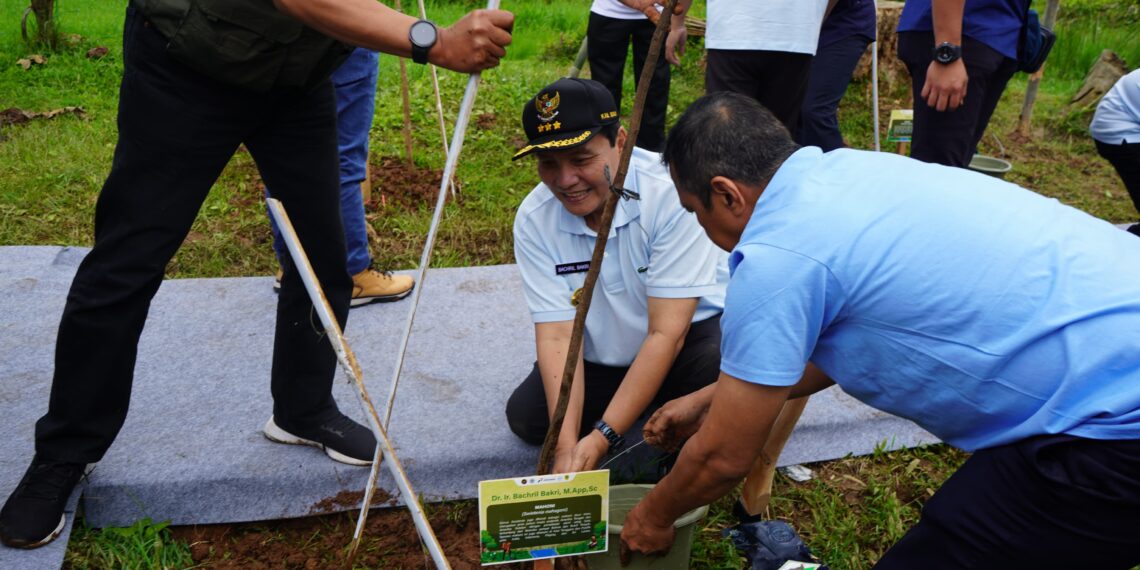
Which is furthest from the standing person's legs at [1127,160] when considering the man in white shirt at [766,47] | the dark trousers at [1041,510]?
the dark trousers at [1041,510]

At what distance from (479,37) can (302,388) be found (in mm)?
1208

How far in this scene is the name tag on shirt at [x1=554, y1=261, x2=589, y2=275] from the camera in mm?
2293

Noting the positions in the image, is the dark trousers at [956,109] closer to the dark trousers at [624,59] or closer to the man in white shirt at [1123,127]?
A: the man in white shirt at [1123,127]

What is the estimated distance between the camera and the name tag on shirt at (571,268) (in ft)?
7.52

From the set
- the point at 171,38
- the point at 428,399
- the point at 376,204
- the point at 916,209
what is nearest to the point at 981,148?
the point at 376,204

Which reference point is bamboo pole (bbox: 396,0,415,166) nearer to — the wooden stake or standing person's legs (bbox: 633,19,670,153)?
standing person's legs (bbox: 633,19,670,153)

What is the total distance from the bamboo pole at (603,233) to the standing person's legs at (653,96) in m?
2.82

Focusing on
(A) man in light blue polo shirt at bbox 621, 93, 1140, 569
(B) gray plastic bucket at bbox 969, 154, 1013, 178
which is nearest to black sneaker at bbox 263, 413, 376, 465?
(A) man in light blue polo shirt at bbox 621, 93, 1140, 569

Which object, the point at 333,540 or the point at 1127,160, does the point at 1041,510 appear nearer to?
the point at 333,540

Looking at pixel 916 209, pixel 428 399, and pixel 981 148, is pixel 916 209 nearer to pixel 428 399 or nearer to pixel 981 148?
pixel 428 399

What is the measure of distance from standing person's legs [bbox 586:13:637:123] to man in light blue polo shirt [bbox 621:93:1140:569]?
307cm

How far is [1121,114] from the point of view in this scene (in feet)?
10.8

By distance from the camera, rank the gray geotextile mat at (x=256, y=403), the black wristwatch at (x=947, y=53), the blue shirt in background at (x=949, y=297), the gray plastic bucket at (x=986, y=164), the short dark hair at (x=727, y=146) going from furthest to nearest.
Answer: the gray plastic bucket at (x=986, y=164) < the black wristwatch at (x=947, y=53) < the gray geotextile mat at (x=256, y=403) < the short dark hair at (x=727, y=146) < the blue shirt in background at (x=949, y=297)

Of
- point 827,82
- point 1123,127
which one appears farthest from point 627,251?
point 1123,127
